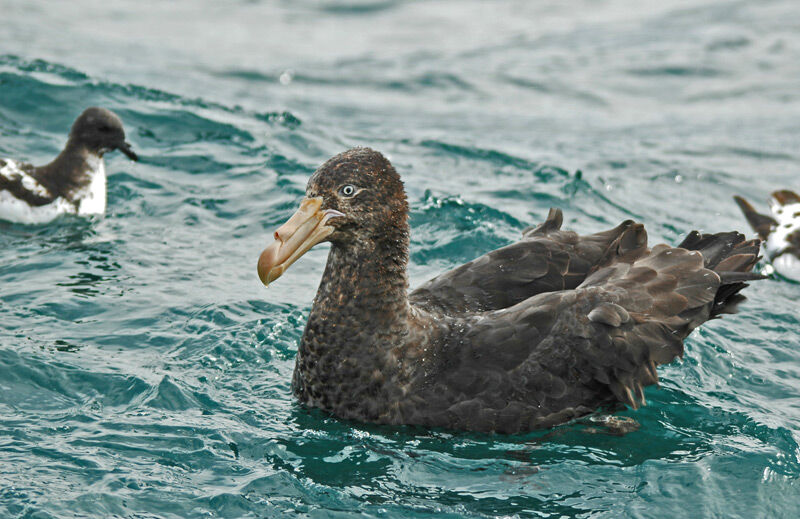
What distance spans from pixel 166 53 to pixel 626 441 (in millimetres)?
12619

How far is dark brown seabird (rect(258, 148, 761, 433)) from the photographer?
251 inches

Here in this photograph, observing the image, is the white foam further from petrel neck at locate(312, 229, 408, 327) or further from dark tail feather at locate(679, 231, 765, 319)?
dark tail feather at locate(679, 231, 765, 319)

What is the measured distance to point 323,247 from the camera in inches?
406

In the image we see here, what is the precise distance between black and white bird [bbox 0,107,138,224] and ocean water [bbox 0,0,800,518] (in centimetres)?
21

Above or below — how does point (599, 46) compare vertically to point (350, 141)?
above

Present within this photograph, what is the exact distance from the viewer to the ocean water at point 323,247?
6160mm

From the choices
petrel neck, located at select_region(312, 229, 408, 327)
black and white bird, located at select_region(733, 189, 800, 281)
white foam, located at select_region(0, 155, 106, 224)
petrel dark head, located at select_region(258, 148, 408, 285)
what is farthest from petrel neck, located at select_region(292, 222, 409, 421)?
black and white bird, located at select_region(733, 189, 800, 281)

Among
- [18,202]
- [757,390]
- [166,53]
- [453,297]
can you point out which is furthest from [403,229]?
[166,53]

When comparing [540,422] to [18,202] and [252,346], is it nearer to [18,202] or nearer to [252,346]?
[252,346]

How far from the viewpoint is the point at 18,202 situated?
1025 centimetres

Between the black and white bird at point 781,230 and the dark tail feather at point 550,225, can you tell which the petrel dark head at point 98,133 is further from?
the black and white bird at point 781,230

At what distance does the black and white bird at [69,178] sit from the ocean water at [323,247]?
211 mm

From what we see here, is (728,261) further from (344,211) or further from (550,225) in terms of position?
(344,211)

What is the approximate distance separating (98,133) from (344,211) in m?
5.80
